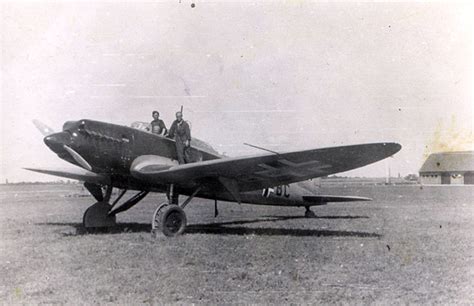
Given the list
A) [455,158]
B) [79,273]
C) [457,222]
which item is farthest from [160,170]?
[455,158]

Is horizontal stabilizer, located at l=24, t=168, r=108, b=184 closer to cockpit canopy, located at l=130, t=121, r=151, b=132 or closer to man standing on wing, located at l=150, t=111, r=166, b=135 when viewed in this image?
cockpit canopy, located at l=130, t=121, r=151, b=132

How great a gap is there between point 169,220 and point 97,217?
247 centimetres

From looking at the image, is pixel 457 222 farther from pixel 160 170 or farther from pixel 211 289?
pixel 211 289

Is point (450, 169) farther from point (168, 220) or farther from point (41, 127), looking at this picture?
point (41, 127)

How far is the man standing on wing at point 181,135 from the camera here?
27.8ft

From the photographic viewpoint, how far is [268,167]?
7980 millimetres

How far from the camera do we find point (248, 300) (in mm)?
4258

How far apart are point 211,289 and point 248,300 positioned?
0.49 m

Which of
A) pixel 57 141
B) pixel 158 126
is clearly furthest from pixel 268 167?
pixel 57 141

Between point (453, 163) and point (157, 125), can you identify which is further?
point (453, 163)

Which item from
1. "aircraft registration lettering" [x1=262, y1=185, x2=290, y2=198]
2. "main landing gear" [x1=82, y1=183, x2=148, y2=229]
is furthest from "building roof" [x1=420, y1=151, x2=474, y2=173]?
"main landing gear" [x1=82, y1=183, x2=148, y2=229]

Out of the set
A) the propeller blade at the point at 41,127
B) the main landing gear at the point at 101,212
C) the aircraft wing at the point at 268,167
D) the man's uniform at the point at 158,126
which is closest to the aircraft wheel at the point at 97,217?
the main landing gear at the point at 101,212

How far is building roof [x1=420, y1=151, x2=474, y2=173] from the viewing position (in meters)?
59.0

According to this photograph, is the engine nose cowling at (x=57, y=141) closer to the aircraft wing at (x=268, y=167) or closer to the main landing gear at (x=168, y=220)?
the aircraft wing at (x=268, y=167)
